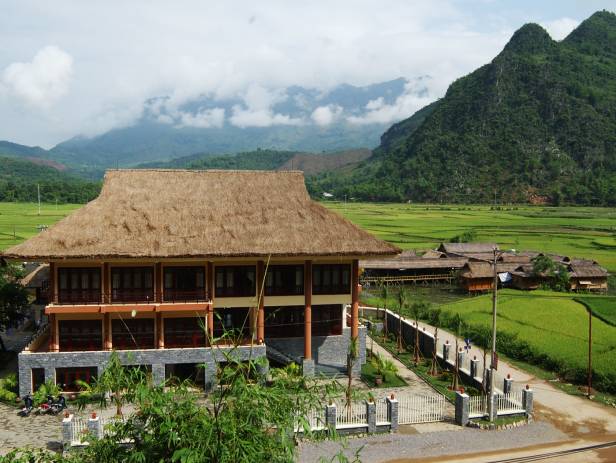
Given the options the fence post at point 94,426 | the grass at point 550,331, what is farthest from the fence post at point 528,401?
the fence post at point 94,426

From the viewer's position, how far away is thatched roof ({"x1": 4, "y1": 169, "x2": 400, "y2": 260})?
888 inches

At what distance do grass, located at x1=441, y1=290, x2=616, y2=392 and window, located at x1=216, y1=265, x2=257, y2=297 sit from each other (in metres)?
13.0

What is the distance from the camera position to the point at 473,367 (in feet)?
78.7

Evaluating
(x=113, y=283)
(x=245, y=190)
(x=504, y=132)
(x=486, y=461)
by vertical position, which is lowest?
(x=486, y=461)

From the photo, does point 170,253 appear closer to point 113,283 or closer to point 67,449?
point 113,283

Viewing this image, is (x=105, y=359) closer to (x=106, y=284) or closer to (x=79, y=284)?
(x=106, y=284)

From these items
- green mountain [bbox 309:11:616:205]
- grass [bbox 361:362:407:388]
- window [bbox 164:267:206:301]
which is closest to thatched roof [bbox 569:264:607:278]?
grass [bbox 361:362:407:388]

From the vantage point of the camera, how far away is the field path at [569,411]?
2008 centimetres

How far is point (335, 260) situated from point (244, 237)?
427 centimetres

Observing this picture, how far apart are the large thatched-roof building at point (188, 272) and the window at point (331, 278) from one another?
0.05 metres

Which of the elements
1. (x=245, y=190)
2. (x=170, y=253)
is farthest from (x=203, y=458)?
(x=245, y=190)

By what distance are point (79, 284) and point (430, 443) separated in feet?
47.3

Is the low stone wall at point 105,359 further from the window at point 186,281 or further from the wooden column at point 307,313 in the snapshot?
the wooden column at point 307,313

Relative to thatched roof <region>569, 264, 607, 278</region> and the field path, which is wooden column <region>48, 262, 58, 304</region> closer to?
the field path
